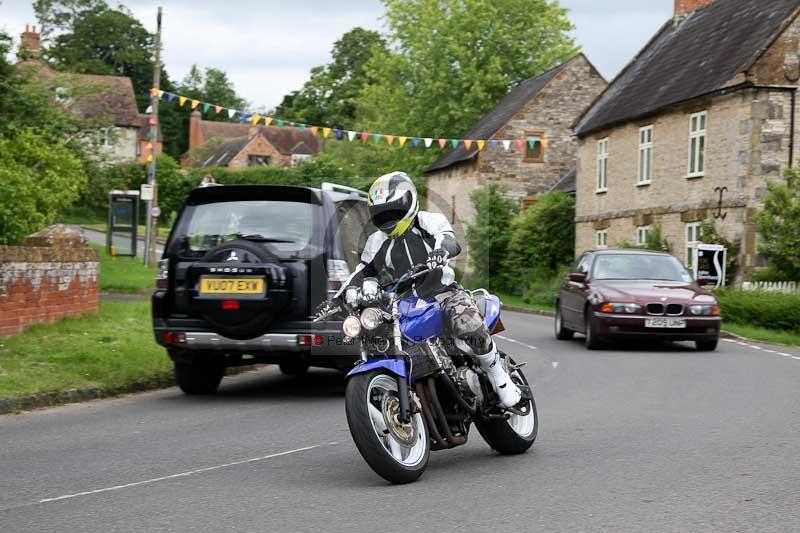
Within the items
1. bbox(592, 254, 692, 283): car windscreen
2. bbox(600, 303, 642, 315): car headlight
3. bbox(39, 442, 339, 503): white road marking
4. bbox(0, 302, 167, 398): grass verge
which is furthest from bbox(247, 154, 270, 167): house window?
bbox(39, 442, 339, 503): white road marking

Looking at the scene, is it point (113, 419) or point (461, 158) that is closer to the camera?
point (113, 419)

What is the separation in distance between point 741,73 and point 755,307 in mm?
8463

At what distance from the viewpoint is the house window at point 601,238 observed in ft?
125

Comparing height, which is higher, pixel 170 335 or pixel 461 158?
pixel 461 158

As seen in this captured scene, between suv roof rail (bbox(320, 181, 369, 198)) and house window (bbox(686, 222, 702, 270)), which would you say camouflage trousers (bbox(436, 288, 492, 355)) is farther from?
house window (bbox(686, 222, 702, 270))

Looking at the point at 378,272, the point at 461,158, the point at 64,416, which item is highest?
the point at 461,158

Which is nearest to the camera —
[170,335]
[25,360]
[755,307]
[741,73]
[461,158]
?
[170,335]

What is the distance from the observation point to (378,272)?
718cm

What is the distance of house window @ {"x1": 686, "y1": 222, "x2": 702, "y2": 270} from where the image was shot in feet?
101

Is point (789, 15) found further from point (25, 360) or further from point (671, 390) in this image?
point (25, 360)

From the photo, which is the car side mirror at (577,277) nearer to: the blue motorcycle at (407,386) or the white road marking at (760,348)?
the white road marking at (760,348)

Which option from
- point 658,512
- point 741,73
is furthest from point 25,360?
point 741,73

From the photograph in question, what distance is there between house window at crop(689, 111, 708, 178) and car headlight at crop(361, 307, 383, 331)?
2555 centimetres

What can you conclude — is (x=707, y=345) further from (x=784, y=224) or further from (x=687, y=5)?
(x=687, y=5)
